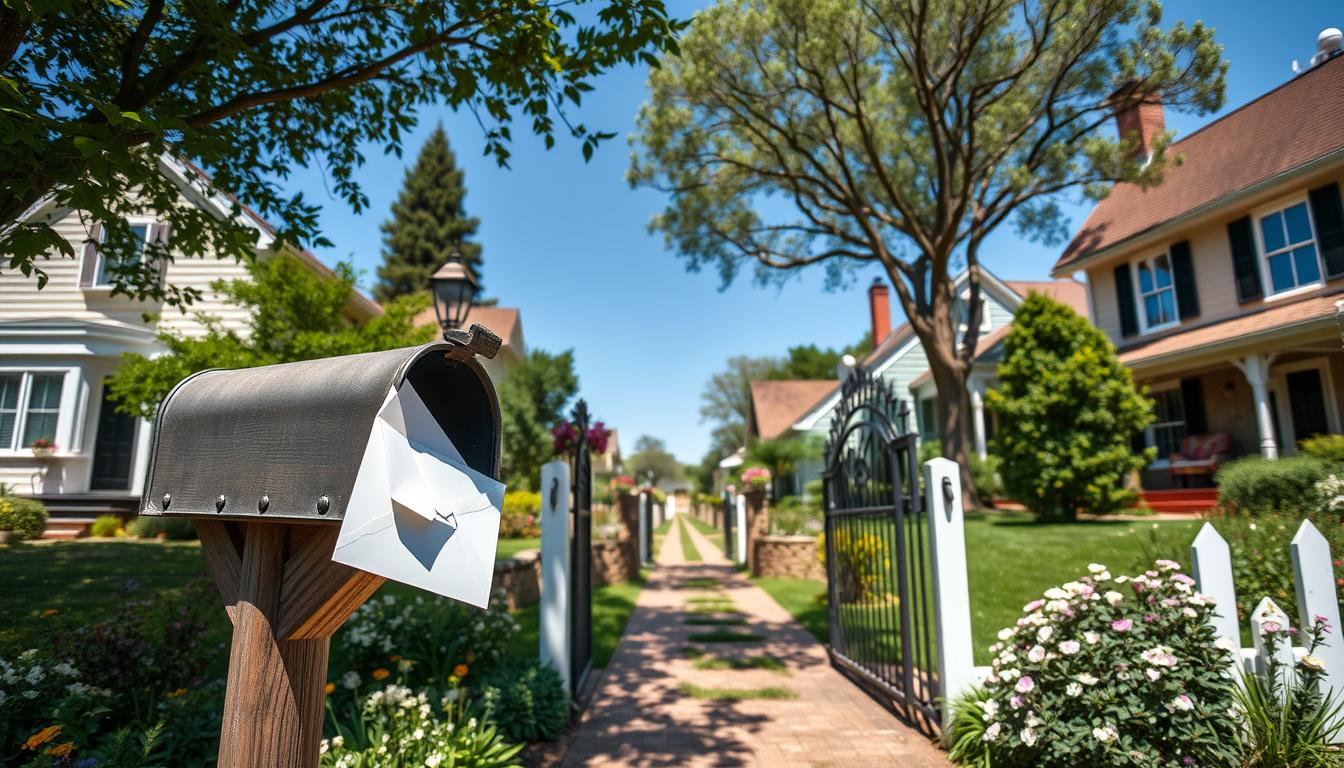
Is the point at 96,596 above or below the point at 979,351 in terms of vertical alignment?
below

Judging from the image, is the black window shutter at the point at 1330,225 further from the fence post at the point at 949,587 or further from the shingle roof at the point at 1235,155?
the fence post at the point at 949,587

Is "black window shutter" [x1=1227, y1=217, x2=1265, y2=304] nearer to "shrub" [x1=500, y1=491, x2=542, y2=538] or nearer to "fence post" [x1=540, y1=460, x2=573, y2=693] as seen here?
"fence post" [x1=540, y1=460, x2=573, y2=693]

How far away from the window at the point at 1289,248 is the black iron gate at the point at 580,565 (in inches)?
518

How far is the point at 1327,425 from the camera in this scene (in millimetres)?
11797

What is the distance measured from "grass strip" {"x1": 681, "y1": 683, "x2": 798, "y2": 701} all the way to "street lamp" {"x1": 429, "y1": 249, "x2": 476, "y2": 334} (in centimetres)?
435

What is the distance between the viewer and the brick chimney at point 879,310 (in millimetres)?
28953

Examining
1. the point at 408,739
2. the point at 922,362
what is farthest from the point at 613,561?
the point at 922,362

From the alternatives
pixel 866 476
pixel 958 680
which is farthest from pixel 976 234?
pixel 958 680

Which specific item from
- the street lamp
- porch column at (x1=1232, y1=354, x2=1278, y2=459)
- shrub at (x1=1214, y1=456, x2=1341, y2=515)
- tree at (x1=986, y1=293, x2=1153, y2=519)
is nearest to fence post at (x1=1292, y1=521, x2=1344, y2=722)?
shrub at (x1=1214, y1=456, x2=1341, y2=515)

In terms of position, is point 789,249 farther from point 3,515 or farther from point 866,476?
point 3,515

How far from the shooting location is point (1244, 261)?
41.1 feet

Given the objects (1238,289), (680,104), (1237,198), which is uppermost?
(680,104)

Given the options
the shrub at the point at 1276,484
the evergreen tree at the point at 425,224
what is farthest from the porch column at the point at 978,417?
the evergreen tree at the point at 425,224

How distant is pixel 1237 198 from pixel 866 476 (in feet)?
38.1
